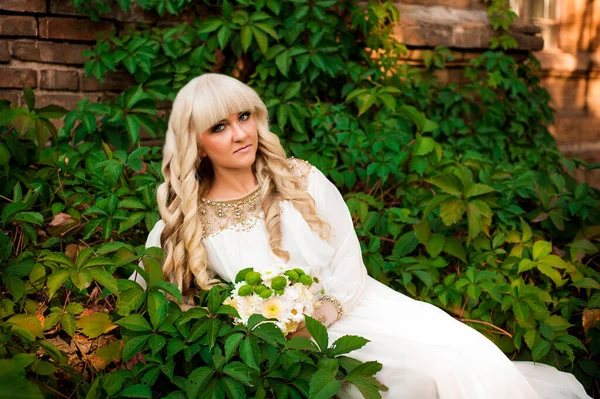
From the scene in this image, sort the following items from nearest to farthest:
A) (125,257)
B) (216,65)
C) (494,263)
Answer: (125,257)
(494,263)
(216,65)

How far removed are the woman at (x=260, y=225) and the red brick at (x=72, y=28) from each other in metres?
1.57

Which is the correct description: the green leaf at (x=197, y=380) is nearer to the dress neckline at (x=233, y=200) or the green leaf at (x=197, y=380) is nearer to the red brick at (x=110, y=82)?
the dress neckline at (x=233, y=200)

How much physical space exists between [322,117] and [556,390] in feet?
6.79

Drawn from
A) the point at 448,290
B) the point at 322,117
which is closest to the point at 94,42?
the point at 322,117

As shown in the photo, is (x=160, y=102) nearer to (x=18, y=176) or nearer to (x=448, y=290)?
(x=18, y=176)

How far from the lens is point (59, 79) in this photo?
145 inches

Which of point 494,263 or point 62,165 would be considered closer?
point 62,165

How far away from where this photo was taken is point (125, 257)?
2.43 m

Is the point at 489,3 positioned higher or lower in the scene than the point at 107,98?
higher

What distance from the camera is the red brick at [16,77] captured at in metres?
3.54

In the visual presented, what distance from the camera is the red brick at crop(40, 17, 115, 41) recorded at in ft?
11.9

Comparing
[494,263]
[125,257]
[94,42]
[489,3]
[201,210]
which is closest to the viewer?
[125,257]

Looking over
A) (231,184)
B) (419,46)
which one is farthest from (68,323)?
(419,46)

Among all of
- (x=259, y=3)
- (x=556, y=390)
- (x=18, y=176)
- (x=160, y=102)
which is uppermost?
(x=259, y=3)
